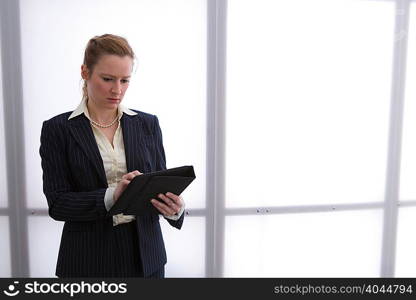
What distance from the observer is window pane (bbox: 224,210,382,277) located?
2.44 metres

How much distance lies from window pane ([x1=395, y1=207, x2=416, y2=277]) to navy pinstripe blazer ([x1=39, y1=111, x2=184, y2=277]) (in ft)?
6.73

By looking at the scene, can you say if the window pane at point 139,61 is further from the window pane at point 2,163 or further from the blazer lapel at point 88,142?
the blazer lapel at point 88,142

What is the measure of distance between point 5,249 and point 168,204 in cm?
151

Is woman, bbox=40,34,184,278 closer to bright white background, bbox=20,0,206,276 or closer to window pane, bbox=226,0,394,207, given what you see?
bright white background, bbox=20,0,206,276

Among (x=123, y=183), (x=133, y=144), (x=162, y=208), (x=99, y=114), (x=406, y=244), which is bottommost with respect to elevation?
(x=406, y=244)

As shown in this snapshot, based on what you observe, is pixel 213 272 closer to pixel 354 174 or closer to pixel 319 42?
pixel 354 174

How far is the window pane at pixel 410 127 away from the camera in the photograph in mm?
2451

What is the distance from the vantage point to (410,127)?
2.55m

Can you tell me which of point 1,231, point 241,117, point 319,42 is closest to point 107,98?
point 241,117

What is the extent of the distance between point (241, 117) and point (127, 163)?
1131 millimetres

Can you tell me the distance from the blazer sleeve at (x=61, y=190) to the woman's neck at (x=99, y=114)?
142 mm

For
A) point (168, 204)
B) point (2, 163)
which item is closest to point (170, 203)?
point (168, 204)

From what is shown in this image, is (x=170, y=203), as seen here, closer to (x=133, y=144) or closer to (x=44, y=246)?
(x=133, y=144)

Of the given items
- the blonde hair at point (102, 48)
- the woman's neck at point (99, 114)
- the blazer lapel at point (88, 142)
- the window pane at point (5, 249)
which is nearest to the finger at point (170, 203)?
the blazer lapel at point (88, 142)
